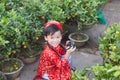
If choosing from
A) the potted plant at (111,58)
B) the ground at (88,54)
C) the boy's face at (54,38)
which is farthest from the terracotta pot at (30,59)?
the potted plant at (111,58)

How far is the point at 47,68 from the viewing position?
3.24 metres

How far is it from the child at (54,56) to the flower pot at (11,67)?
54 centimetres

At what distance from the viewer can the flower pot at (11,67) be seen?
3761mm

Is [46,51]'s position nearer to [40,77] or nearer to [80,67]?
[40,77]

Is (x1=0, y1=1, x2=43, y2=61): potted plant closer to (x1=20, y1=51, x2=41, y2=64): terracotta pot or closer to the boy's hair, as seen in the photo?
(x1=20, y1=51, x2=41, y2=64): terracotta pot

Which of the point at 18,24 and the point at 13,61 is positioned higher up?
the point at 18,24

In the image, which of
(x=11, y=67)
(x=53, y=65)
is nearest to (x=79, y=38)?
(x=11, y=67)

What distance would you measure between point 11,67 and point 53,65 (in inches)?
36.9

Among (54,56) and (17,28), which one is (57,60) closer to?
(54,56)

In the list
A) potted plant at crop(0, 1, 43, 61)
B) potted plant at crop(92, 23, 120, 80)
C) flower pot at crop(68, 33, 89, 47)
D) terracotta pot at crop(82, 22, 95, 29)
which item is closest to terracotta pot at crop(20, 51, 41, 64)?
potted plant at crop(0, 1, 43, 61)

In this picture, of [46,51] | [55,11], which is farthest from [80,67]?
[46,51]

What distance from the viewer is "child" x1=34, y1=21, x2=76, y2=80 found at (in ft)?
10.1

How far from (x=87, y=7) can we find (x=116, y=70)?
2833 mm

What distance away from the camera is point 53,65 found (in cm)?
320
